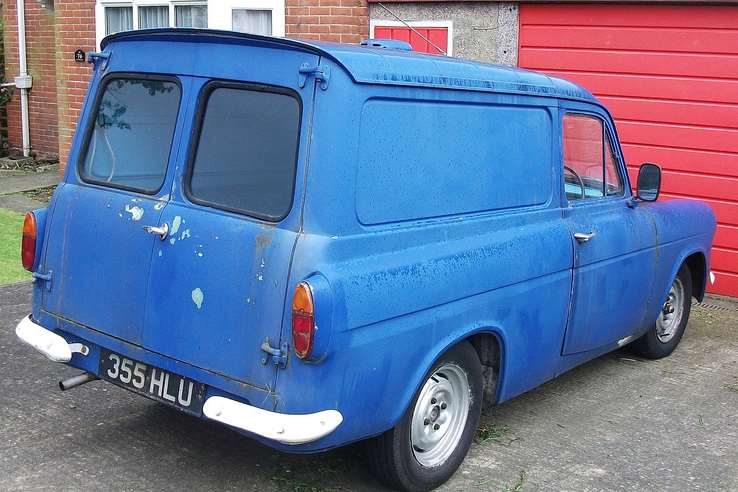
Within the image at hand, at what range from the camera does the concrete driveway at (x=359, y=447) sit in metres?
4.35

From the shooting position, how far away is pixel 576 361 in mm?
5312

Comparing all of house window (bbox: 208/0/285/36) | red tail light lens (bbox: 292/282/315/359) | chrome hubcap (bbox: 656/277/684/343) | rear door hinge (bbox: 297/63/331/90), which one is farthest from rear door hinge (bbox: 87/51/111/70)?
house window (bbox: 208/0/285/36)

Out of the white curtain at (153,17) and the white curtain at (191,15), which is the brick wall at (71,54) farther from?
the white curtain at (191,15)

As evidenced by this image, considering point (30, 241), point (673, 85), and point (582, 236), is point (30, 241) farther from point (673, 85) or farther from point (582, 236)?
point (673, 85)

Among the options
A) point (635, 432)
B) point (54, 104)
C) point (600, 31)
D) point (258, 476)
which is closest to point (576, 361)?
point (635, 432)

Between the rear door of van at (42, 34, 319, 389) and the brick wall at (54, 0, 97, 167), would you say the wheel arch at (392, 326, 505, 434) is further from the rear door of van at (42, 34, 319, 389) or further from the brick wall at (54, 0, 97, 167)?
the brick wall at (54, 0, 97, 167)

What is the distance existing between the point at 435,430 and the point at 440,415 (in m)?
0.07

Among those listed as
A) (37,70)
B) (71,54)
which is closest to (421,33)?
(71,54)

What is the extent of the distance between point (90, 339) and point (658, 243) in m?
3.52

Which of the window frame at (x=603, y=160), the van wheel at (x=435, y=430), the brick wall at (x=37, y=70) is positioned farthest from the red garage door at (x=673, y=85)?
the brick wall at (x=37, y=70)

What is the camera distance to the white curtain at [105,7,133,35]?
11648 millimetres

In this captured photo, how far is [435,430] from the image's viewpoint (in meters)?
4.33

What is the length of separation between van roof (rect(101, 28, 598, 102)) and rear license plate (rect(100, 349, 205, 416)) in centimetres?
143

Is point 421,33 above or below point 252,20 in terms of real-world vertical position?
below
